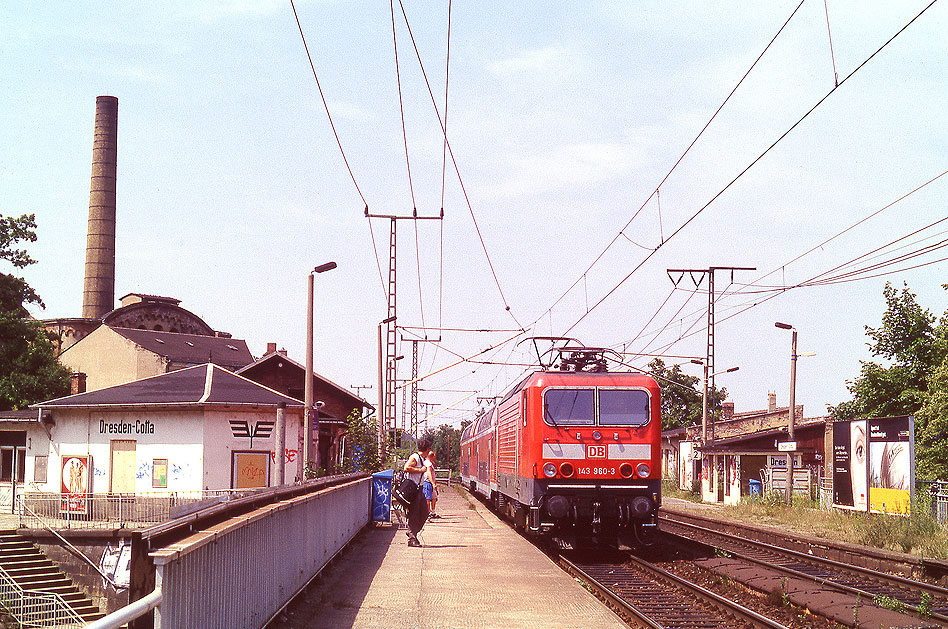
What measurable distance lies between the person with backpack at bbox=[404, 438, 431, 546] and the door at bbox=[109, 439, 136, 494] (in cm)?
2259

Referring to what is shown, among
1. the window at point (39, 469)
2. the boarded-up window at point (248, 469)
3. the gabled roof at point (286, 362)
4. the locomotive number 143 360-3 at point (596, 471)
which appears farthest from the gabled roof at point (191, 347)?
the locomotive number 143 360-3 at point (596, 471)

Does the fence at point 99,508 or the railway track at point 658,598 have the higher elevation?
the railway track at point 658,598

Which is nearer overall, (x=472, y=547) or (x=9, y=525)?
(x=472, y=547)

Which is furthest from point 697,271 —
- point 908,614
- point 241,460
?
point 908,614

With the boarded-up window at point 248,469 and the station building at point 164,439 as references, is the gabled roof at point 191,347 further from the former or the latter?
the boarded-up window at point 248,469

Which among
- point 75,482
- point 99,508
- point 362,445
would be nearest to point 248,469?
point 99,508

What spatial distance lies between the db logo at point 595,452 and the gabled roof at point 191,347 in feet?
177

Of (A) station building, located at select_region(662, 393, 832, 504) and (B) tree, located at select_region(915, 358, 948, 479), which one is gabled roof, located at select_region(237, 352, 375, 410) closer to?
(A) station building, located at select_region(662, 393, 832, 504)

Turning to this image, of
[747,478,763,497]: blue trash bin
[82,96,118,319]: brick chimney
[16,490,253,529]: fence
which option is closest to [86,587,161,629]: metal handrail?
[16,490,253,529]: fence

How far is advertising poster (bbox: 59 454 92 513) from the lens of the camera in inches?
1435

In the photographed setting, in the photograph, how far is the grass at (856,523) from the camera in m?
17.7

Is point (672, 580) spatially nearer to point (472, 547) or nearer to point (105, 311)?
point (472, 547)

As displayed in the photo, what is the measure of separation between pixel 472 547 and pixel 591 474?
Answer: 241 cm

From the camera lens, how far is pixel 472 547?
54.3ft
